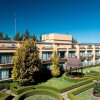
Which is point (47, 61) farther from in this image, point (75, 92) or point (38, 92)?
point (75, 92)

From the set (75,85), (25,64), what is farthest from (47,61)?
(75,85)

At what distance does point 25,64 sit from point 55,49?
19.3 m

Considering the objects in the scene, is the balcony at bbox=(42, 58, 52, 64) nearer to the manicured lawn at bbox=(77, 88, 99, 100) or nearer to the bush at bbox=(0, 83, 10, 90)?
the bush at bbox=(0, 83, 10, 90)

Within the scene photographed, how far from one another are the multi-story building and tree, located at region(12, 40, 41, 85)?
4129 millimetres

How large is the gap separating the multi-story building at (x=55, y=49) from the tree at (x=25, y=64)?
4.13m

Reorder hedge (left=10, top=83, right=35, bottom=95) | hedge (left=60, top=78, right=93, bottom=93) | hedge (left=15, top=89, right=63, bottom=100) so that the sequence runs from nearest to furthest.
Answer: hedge (left=15, top=89, right=63, bottom=100)
hedge (left=10, top=83, right=35, bottom=95)
hedge (left=60, top=78, right=93, bottom=93)

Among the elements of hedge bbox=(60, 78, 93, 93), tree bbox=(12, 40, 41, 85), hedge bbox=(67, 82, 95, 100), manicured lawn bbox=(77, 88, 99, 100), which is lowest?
manicured lawn bbox=(77, 88, 99, 100)

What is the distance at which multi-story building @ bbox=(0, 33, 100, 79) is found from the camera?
43.5m

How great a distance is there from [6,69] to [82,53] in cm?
4004

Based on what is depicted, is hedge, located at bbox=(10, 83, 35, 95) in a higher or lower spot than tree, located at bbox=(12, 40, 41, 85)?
lower

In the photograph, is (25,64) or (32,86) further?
(25,64)

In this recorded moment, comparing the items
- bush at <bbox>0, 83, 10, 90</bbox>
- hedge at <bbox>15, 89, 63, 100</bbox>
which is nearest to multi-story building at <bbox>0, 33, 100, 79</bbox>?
bush at <bbox>0, 83, 10, 90</bbox>

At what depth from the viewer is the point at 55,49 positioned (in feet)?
190

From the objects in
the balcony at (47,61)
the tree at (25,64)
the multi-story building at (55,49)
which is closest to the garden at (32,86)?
the tree at (25,64)
